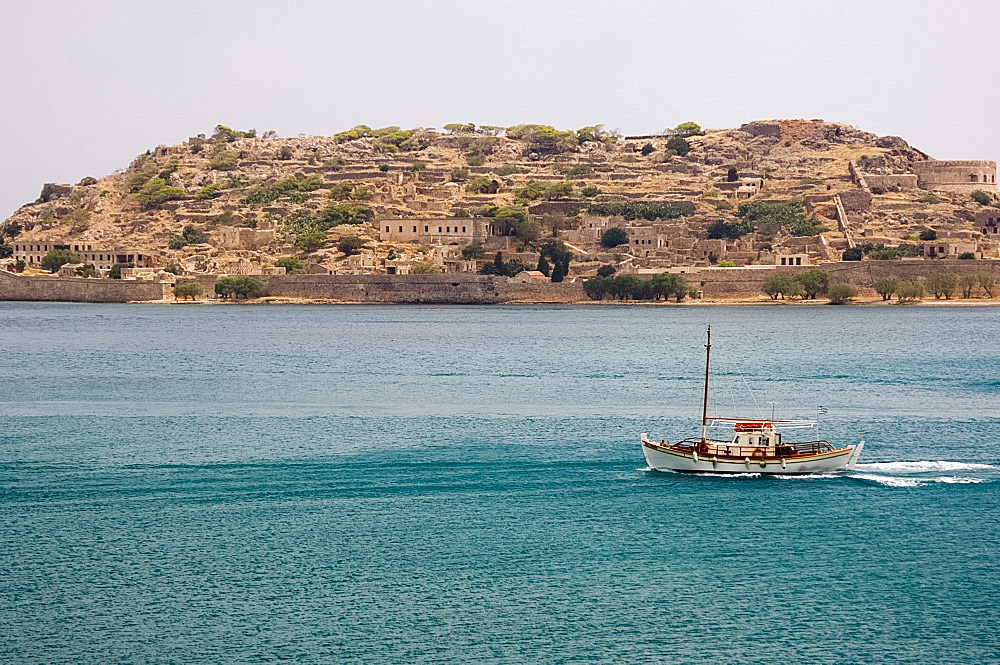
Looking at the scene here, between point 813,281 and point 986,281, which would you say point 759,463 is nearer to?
point 813,281

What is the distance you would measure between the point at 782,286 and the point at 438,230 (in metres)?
21.3

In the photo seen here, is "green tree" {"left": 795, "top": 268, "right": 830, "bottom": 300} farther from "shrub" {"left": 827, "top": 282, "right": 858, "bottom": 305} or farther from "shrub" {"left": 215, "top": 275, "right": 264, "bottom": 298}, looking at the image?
"shrub" {"left": 215, "top": 275, "right": 264, "bottom": 298}

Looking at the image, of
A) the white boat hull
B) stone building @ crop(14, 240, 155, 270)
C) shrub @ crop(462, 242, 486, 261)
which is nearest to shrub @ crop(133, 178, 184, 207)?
stone building @ crop(14, 240, 155, 270)

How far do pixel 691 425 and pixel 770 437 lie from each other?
494cm

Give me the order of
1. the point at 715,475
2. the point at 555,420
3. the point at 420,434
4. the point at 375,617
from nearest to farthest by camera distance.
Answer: the point at 375,617 → the point at 715,475 → the point at 420,434 → the point at 555,420

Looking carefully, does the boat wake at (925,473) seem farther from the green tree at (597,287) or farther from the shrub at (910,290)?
the green tree at (597,287)

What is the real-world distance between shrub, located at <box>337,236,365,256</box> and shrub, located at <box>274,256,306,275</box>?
263 centimetres

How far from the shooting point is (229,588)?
1683cm

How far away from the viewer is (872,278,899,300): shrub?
68.9 metres

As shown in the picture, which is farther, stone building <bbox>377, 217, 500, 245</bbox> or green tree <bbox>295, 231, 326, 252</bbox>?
green tree <bbox>295, 231, 326, 252</bbox>

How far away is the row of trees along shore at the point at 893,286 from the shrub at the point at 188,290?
102ft

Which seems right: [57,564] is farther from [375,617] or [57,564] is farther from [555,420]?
[555,420]

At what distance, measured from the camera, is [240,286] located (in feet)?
245

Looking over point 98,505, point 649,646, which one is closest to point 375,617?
point 649,646
